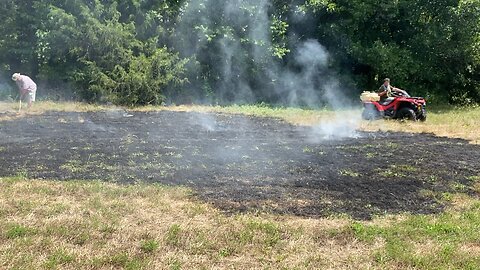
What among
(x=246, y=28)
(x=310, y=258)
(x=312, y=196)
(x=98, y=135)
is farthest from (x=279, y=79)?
(x=310, y=258)

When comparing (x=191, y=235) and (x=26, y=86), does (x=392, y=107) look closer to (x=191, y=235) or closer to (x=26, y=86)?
(x=191, y=235)

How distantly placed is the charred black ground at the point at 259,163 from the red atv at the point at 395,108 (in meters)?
2.36

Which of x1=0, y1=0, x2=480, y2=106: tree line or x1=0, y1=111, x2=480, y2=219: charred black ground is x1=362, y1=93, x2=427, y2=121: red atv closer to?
x1=0, y1=111, x2=480, y2=219: charred black ground

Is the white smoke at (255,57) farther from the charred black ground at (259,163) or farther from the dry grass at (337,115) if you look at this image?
the charred black ground at (259,163)

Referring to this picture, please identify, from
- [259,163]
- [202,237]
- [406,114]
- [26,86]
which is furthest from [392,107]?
[26,86]

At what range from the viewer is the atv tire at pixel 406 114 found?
1314cm

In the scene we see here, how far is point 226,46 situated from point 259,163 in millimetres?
10602

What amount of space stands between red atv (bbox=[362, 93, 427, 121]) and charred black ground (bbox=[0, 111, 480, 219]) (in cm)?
236

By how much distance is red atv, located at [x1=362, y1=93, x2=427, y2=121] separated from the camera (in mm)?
13203

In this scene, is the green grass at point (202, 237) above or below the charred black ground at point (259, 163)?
below

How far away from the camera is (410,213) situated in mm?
5203

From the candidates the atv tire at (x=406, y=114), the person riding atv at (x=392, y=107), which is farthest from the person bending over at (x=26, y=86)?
the atv tire at (x=406, y=114)

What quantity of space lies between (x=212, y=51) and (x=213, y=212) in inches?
526

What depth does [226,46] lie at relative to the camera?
17.3m
